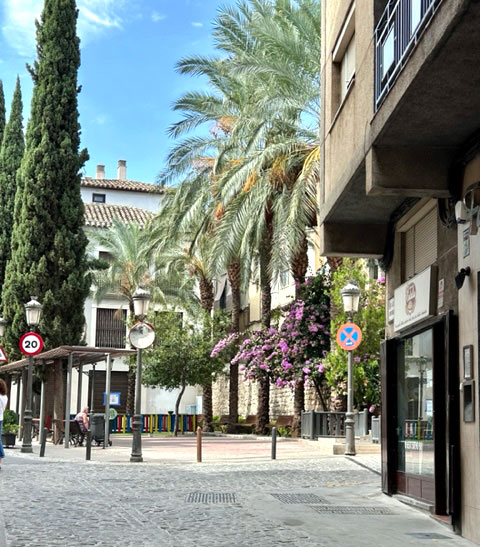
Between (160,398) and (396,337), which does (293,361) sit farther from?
(160,398)

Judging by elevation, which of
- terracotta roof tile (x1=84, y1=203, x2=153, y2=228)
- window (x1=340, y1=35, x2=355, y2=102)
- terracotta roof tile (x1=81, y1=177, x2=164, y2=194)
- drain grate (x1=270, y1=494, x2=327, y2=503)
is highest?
terracotta roof tile (x1=81, y1=177, x2=164, y2=194)

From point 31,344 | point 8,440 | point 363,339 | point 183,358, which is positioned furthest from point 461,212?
point 183,358

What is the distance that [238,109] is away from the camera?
31719 millimetres

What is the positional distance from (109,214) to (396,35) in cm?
5141

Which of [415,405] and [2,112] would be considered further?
[2,112]

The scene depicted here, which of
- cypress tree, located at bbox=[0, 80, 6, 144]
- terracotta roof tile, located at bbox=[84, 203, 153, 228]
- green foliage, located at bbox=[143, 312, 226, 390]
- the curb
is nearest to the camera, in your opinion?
the curb

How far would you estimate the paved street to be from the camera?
9477 mm

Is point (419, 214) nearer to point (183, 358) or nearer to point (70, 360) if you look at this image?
point (70, 360)

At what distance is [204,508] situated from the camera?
12008 mm

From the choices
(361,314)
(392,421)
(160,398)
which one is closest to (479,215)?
(392,421)

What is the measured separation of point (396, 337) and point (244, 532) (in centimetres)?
477

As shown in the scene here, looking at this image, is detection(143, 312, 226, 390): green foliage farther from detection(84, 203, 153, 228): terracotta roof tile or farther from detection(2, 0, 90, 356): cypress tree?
detection(84, 203, 153, 228): terracotta roof tile

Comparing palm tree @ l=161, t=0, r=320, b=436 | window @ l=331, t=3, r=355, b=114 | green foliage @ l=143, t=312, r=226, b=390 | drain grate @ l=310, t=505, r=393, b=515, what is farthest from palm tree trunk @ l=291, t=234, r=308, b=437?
drain grate @ l=310, t=505, r=393, b=515

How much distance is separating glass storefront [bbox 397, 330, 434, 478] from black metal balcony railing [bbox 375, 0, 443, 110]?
3074 millimetres
